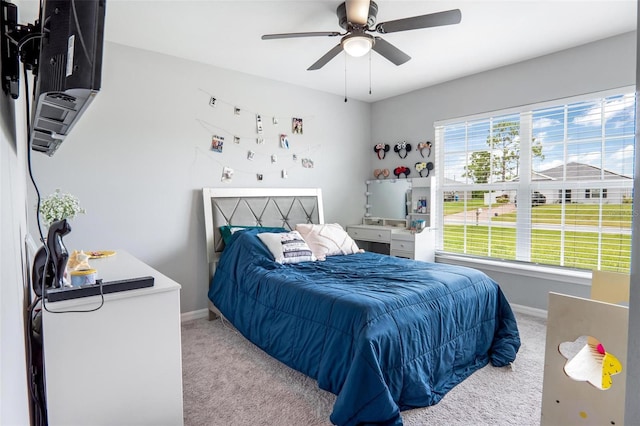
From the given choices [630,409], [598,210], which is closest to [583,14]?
[598,210]

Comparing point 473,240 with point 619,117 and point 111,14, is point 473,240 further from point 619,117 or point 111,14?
point 111,14

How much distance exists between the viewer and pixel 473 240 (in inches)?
158

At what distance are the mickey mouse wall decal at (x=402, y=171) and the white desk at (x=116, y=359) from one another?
3586 millimetres

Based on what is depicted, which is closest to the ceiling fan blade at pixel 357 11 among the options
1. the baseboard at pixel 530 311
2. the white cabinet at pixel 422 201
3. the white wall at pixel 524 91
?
the white wall at pixel 524 91

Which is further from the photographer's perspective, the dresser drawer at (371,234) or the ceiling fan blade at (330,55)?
the dresser drawer at (371,234)

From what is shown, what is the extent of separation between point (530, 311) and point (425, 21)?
2938 mm

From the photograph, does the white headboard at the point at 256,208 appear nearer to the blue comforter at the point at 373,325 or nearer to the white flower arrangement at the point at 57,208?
the blue comforter at the point at 373,325

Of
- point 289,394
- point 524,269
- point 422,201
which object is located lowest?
point 289,394

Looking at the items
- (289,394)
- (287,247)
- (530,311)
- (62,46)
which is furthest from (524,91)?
(62,46)

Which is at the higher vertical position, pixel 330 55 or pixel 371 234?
pixel 330 55

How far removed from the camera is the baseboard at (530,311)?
11.3 feet

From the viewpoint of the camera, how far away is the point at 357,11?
7.52ft

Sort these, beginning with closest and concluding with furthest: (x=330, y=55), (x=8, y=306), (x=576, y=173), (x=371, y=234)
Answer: (x=8, y=306) < (x=330, y=55) < (x=576, y=173) < (x=371, y=234)

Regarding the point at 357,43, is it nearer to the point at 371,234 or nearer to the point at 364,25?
the point at 364,25
